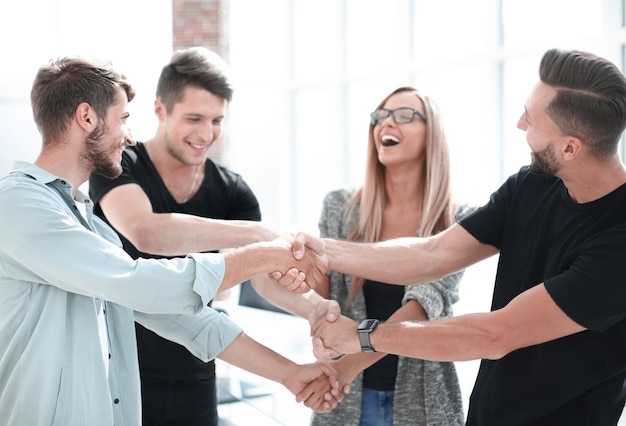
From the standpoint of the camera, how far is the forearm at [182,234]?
7.85 ft

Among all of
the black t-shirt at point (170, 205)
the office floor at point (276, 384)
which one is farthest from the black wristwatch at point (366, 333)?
the office floor at point (276, 384)

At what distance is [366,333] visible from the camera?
2080 millimetres

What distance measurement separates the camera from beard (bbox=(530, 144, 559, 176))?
6.01 feet

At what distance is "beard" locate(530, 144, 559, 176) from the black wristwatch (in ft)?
2.07

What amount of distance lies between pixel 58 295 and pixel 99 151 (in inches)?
16.2

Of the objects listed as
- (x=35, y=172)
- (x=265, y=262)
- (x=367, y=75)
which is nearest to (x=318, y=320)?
(x=265, y=262)

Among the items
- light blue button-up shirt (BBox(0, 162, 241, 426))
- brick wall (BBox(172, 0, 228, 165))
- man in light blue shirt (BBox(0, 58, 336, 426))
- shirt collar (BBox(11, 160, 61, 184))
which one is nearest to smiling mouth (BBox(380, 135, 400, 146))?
man in light blue shirt (BBox(0, 58, 336, 426))

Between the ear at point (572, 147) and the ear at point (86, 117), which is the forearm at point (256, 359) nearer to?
the ear at point (86, 117)

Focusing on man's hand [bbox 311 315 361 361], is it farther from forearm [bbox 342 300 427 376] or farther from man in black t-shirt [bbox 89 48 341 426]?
man in black t-shirt [bbox 89 48 341 426]

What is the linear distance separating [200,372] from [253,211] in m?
0.65

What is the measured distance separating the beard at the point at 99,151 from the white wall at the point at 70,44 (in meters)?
4.44

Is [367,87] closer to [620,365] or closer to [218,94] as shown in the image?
[218,94]

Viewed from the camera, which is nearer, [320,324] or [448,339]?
[448,339]

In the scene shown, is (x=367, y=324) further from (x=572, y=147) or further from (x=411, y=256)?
(x=572, y=147)
